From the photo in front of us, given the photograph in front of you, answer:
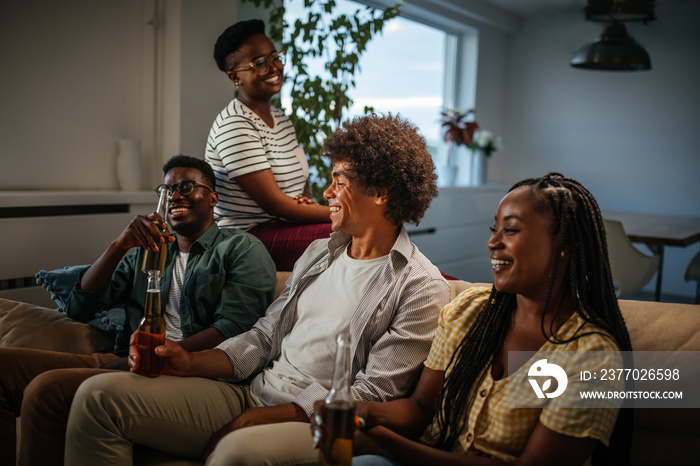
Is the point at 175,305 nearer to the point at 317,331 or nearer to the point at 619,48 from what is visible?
the point at 317,331

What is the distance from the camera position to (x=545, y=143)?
654 cm

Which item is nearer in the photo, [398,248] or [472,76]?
[398,248]

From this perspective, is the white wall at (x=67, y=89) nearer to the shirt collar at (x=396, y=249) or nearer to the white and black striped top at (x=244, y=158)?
the white and black striped top at (x=244, y=158)

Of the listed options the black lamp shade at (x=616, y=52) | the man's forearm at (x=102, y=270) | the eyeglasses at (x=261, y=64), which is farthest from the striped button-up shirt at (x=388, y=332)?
the black lamp shade at (x=616, y=52)

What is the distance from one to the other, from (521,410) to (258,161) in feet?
5.00

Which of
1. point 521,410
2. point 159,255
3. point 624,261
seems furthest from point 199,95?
point 624,261

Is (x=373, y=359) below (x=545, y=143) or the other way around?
below

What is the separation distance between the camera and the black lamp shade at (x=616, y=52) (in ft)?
14.2

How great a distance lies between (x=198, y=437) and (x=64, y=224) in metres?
1.77

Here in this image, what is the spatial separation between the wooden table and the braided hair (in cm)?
290

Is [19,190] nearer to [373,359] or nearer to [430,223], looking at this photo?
[373,359]

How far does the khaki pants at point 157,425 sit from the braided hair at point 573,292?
0.34 metres

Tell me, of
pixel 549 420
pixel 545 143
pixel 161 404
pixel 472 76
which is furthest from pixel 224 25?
pixel 545 143

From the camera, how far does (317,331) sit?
1.65 m
